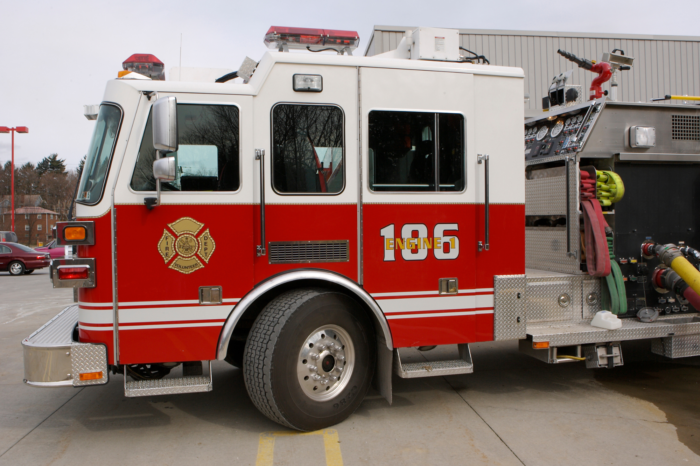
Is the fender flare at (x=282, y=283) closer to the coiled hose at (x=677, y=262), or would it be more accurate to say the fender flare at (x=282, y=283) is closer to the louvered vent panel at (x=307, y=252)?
the louvered vent panel at (x=307, y=252)

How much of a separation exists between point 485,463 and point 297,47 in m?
3.56

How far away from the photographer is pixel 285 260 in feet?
13.6

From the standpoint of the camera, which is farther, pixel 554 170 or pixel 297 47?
pixel 554 170

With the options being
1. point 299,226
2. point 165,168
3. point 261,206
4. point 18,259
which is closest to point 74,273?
point 165,168

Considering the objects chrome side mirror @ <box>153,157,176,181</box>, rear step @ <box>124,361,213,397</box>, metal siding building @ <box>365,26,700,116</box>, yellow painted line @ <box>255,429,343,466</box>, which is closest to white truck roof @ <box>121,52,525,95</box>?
chrome side mirror @ <box>153,157,176,181</box>

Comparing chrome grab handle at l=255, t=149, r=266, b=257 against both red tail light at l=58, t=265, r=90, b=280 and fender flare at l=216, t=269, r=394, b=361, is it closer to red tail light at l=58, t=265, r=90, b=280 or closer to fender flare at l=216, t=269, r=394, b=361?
fender flare at l=216, t=269, r=394, b=361

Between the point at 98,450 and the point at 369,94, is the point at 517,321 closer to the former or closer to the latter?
the point at 369,94

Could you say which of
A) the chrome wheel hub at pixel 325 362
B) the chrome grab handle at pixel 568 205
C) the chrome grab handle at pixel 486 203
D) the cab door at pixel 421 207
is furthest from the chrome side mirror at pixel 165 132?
the chrome grab handle at pixel 568 205

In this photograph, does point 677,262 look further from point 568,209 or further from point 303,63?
point 303,63

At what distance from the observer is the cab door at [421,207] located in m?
4.34

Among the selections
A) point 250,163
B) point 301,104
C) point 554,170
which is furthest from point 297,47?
point 554,170

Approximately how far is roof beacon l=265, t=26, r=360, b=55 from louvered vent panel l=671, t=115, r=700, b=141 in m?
3.37

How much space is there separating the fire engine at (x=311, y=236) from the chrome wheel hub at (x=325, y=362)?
0.02m

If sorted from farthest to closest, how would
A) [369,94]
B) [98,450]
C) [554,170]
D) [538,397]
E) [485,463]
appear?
1. [554,170]
2. [538,397]
3. [369,94]
4. [98,450]
5. [485,463]
